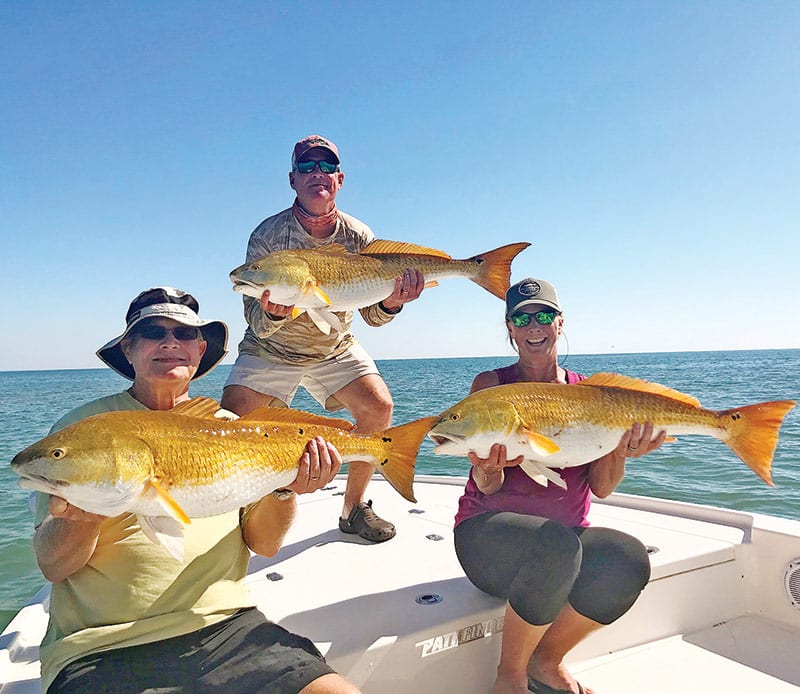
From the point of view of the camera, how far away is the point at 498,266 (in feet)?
13.5

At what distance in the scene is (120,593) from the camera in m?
2.44

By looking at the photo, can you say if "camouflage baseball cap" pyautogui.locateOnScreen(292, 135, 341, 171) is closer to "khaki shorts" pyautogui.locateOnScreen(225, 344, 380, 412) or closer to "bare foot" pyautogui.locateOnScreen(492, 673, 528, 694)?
"khaki shorts" pyautogui.locateOnScreen(225, 344, 380, 412)

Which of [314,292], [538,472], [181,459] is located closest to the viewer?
[181,459]

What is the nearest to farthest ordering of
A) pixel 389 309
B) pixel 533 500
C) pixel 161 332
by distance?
pixel 161 332 < pixel 533 500 < pixel 389 309

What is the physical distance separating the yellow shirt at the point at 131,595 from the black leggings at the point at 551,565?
1.29m

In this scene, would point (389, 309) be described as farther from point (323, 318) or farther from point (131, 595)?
point (131, 595)

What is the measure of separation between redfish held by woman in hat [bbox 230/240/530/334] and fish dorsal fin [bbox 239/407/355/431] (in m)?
1.40

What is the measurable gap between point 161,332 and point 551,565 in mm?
2234

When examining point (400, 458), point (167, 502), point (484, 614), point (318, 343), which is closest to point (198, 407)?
point (167, 502)

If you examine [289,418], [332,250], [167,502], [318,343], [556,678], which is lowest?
[556,678]

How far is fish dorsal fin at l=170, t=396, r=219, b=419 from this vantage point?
8.39 feet

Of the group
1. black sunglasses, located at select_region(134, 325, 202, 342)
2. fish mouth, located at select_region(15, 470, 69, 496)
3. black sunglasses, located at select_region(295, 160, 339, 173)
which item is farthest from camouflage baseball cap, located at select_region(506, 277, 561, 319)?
fish mouth, located at select_region(15, 470, 69, 496)

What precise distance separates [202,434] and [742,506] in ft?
33.2

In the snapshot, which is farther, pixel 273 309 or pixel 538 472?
pixel 273 309
